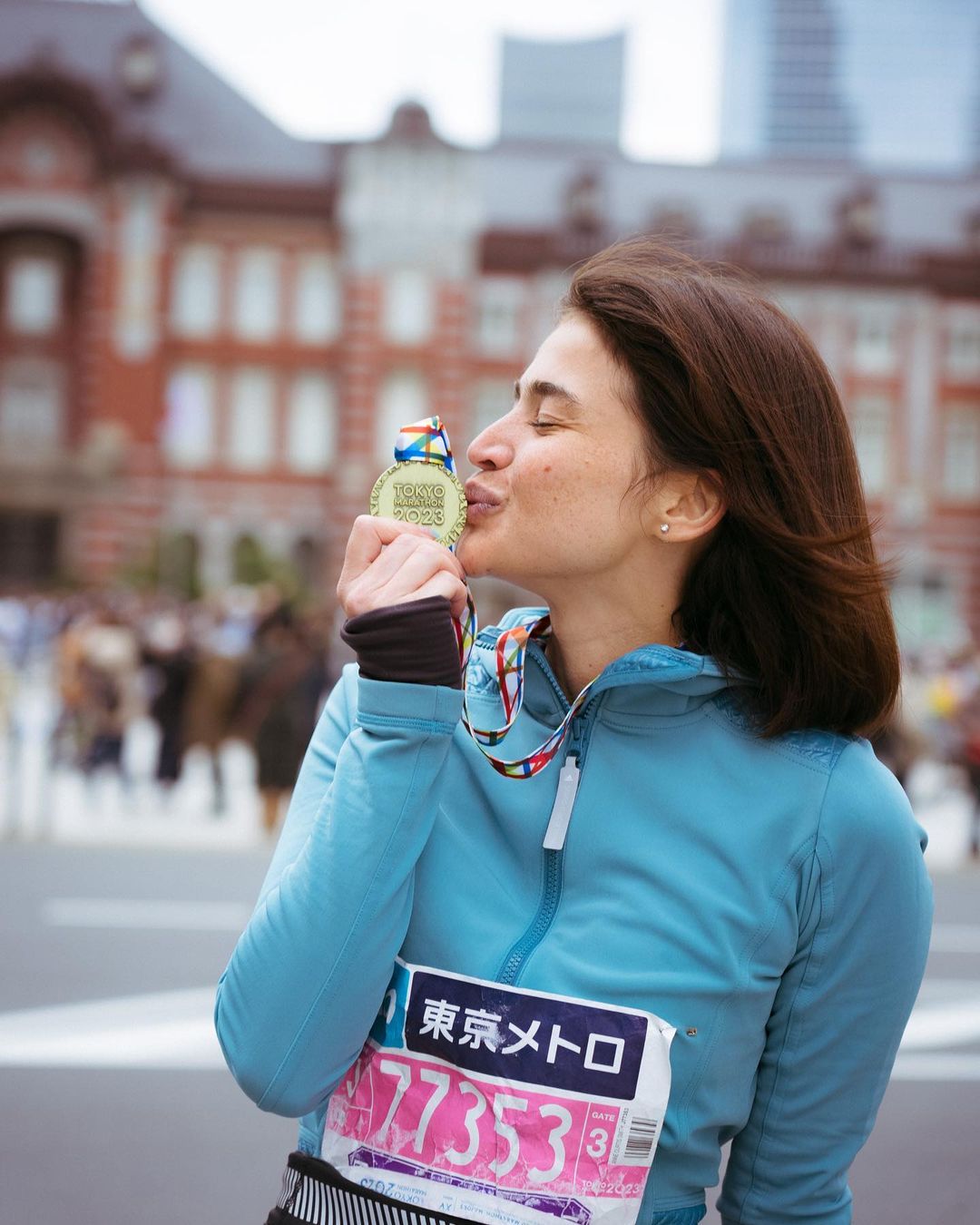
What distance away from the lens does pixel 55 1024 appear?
15.2 feet

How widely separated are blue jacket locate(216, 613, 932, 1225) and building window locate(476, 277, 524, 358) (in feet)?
105

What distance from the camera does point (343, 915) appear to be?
116 cm

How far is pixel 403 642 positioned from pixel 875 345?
1354 inches

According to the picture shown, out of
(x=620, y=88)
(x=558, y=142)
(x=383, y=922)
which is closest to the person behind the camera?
(x=383, y=922)

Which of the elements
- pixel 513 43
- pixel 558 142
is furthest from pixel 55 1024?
pixel 513 43

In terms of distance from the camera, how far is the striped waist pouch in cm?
120

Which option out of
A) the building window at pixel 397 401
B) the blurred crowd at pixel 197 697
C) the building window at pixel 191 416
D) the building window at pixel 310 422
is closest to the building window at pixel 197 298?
the building window at pixel 191 416

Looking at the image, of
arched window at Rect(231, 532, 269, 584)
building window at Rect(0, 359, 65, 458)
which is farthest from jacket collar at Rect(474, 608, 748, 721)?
building window at Rect(0, 359, 65, 458)

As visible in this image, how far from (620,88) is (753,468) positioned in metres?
65.2

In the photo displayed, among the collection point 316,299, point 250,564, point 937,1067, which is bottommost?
point 250,564

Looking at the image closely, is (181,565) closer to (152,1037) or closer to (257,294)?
(257,294)

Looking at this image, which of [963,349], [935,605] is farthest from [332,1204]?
[963,349]

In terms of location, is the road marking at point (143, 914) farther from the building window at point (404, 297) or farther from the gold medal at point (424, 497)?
the building window at point (404, 297)

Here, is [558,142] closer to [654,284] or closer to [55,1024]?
[55,1024]
